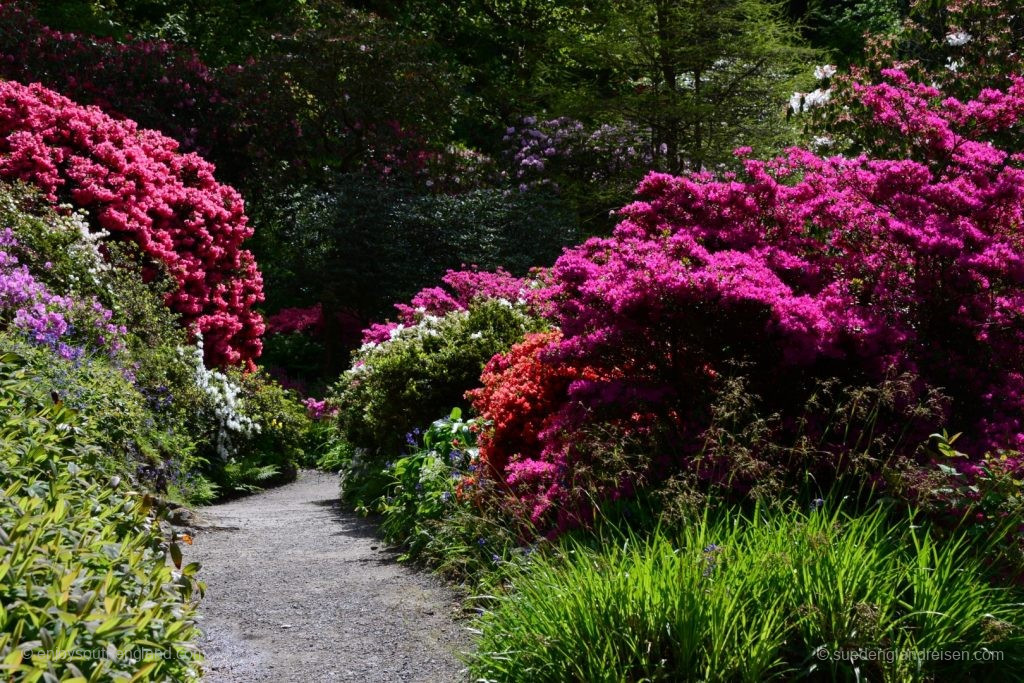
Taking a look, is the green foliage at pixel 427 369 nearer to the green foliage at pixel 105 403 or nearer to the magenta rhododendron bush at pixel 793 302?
the green foliage at pixel 105 403

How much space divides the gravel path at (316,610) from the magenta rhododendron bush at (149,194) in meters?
3.72

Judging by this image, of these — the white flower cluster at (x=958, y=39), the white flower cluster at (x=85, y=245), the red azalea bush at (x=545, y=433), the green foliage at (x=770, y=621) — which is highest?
the white flower cluster at (x=958, y=39)

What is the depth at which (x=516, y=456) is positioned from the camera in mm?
5703

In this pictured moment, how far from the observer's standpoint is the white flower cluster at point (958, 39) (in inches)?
390

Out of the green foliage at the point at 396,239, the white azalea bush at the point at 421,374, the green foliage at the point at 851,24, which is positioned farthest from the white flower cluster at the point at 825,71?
the green foliage at the point at 851,24

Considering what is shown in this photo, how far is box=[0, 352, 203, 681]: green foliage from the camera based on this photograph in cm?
236

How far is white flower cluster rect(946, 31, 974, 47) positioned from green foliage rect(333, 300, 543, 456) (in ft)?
17.2

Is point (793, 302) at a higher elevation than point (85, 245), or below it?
below

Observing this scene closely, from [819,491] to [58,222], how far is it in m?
6.72

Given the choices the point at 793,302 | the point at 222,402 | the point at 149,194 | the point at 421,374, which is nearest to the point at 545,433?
the point at 793,302

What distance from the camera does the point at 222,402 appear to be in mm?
9883

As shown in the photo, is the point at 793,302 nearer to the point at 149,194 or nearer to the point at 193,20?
the point at 149,194

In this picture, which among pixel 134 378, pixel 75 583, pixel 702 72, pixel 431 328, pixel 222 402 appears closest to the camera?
pixel 75 583

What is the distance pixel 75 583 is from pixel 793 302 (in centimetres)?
342
